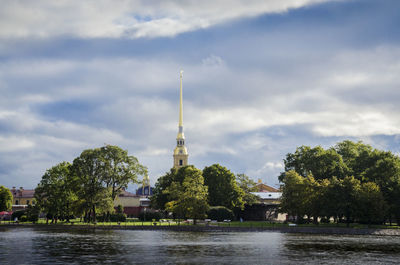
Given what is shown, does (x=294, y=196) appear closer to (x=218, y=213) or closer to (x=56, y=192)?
(x=218, y=213)

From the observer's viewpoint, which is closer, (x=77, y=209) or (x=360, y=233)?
(x=360, y=233)

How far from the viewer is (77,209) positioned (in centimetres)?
11312

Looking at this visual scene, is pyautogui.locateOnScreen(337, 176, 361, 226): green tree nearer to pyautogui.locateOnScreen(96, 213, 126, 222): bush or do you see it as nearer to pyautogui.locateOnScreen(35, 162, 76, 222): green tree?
pyautogui.locateOnScreen(96, 213, 126, 222): bush

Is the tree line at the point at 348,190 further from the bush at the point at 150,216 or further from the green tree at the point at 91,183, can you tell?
the green tree at the point at 91,183

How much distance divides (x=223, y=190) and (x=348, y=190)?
138 feet

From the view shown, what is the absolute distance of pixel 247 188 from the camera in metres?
151

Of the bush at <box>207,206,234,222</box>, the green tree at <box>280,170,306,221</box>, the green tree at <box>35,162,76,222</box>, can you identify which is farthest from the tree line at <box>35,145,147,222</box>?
the green tree at <box>280,170,306,221</box>

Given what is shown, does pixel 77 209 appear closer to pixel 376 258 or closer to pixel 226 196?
pixel 226 196

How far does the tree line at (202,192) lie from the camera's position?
114 meters

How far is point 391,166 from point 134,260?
7650 centimetres

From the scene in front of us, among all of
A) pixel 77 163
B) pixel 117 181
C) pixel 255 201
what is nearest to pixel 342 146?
pixel 255 201

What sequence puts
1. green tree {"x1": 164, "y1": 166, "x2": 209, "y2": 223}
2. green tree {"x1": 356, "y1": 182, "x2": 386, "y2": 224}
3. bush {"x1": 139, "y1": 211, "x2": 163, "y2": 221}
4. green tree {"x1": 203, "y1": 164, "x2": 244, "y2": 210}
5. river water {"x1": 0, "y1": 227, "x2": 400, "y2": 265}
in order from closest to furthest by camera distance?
river water {"x1": 0, "y1": 227, "x2": 400, "y2": 265}
green tree {"x1": 356, "y1": 182, "x2": 386, "y2": 224}
green tree {"x1": 164, "y1": 166, "x2": 209, "y2": 223}
bush {"x1": 139, "y1": 211, "x2": 163, "y2": 221}
green tree {"x1": 203, "y1": 164, "x2": 244, "y2": 210}

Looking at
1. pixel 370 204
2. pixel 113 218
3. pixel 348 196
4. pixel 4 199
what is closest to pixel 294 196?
pixel 348 196

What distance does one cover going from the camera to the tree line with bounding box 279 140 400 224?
97812 mm
